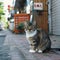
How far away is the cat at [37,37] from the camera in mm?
9250

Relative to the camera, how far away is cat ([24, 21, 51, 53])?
9.25 metres

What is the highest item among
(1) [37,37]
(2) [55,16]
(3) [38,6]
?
(3) [38,6]

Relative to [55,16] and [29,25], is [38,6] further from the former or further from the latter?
[55,16]

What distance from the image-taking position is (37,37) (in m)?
9.41

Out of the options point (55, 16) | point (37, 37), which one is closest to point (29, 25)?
point (37, 37)

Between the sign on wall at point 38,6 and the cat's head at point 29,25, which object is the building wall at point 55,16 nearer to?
the sign on wall at point 38,6

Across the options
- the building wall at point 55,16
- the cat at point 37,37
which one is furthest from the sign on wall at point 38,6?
the building wall at point 55,16

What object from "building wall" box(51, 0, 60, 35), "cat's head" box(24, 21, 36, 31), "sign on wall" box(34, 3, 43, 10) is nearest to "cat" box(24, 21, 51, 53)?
"cat's head" box(24, 21, 36, 31)

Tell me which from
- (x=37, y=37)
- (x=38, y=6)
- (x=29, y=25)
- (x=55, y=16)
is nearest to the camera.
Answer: (x=29, y=25)

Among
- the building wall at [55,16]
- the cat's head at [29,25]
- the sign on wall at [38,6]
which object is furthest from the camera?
the building wall at [55,16]

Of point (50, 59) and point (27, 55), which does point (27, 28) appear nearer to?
point (27, 55)

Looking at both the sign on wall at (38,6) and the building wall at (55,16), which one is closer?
the sign on wall at (38,6)

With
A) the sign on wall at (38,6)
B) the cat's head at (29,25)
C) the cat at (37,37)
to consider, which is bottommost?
the cat at (37,37)

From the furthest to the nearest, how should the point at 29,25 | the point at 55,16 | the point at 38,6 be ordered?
the point at 55,16 → the point at 38,6 → the point at 29,25
